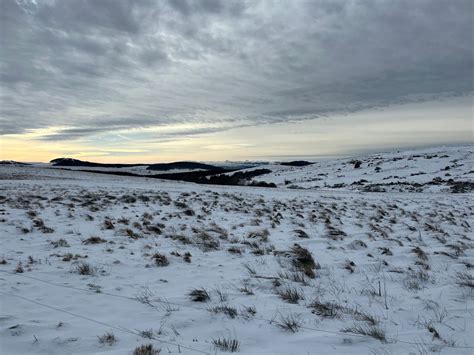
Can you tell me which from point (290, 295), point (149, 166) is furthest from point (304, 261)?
point (149, 166)

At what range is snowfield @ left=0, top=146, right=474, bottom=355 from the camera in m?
3.47

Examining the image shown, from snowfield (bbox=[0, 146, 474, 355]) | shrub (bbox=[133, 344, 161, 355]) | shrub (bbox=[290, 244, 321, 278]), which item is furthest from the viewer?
shrub (bbox=[290, 244, 321, 278])

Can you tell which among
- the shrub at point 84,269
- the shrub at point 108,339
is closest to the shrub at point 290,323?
the shrub at point 108,339

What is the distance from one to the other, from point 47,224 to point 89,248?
2.85m

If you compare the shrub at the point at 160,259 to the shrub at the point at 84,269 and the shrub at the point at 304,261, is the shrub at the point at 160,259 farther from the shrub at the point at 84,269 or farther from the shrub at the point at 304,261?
the shrub at the point at 304,261

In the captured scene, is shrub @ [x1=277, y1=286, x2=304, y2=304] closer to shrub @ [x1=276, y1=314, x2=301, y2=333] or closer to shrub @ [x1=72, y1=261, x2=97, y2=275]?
shrub @ [x1=276, y1=314, x2=301, y2=333]

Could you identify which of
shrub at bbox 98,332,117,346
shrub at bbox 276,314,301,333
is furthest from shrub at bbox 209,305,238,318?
shrub at bbox 98,332,117,346

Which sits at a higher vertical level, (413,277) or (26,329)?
(26,329)

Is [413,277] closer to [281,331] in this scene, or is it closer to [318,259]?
[318,259]

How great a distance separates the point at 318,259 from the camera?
21.3 ft

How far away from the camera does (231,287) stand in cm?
498

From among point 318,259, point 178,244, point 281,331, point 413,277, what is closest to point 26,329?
point 281,331

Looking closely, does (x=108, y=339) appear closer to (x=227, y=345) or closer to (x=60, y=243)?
(x=227, y=345)

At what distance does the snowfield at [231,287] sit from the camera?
3.47 meters
